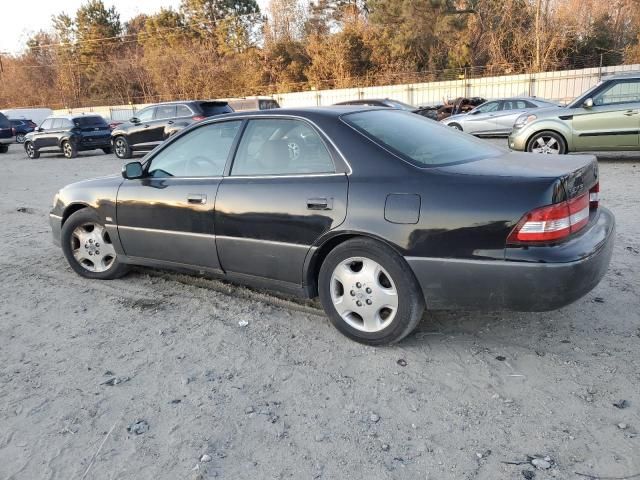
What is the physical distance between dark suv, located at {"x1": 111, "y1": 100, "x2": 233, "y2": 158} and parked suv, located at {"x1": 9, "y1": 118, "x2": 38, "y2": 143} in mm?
12450

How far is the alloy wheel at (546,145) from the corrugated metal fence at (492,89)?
58.6 feet

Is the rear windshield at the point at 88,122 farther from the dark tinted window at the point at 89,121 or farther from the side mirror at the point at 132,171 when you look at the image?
the side mirror at the point at 132,171

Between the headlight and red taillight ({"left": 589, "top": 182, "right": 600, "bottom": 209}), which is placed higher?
the headlight

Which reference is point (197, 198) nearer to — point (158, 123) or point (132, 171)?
point (132, 171)

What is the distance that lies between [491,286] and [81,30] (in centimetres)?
6604

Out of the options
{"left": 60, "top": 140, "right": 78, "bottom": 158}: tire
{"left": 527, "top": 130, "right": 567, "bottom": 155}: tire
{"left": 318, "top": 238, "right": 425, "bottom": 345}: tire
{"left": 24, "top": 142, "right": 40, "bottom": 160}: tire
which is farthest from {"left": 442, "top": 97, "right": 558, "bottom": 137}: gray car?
{"left": 24, "top": 142, "right": 40, "bottom": 160}: tire

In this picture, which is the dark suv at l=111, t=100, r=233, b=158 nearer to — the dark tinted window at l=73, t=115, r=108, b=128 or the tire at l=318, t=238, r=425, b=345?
the dark tinted window at l=73, t=115, r=108, b=128

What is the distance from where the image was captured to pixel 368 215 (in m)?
3.02

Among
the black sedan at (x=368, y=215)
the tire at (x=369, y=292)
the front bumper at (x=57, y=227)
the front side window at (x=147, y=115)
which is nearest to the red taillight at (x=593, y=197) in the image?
the black sedan at (x=368, y=215)

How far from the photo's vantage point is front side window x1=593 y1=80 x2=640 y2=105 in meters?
8.96

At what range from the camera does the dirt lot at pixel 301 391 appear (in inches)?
89.7

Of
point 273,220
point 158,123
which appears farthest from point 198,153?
point 158,123

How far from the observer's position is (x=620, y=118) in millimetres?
9023

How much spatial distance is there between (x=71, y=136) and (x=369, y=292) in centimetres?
1729
